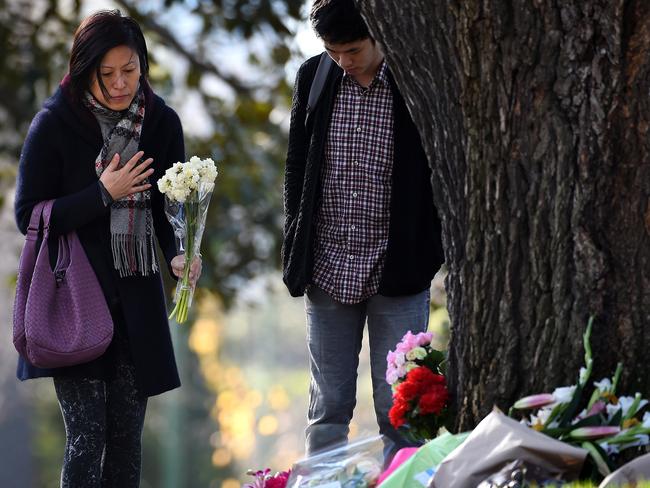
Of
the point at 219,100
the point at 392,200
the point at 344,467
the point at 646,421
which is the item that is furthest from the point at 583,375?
the point at 219,100

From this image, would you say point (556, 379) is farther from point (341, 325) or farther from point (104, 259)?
point (104, 259)

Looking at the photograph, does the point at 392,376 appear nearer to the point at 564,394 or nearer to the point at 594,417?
the point at 564,394

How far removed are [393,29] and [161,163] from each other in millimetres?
993

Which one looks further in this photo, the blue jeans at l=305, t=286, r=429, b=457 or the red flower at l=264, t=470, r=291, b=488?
the blue jeans at l=305, t=286, r=429, b=457

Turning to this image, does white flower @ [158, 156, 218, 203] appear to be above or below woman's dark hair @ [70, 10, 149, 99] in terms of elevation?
below

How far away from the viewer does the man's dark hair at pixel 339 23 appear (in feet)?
15.1

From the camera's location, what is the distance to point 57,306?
14.9ft

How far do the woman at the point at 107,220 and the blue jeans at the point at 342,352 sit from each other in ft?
1.58

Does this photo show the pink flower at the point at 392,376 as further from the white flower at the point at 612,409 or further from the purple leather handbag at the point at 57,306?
the purple leather handbag at the point at 57,306

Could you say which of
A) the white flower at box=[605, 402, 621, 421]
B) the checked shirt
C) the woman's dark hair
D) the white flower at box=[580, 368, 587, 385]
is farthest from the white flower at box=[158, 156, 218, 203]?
the white flower at box=[605, 402, 621, 421]

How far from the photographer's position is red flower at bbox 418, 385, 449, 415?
14.1ft

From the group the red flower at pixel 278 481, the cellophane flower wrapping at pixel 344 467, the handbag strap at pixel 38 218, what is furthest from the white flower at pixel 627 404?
the handbag strap at pixel 38 218

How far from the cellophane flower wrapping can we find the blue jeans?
504 millimetres

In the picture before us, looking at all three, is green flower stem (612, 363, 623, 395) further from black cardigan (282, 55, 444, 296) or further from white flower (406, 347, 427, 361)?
black cardigan (282, 55, 444, 296)
